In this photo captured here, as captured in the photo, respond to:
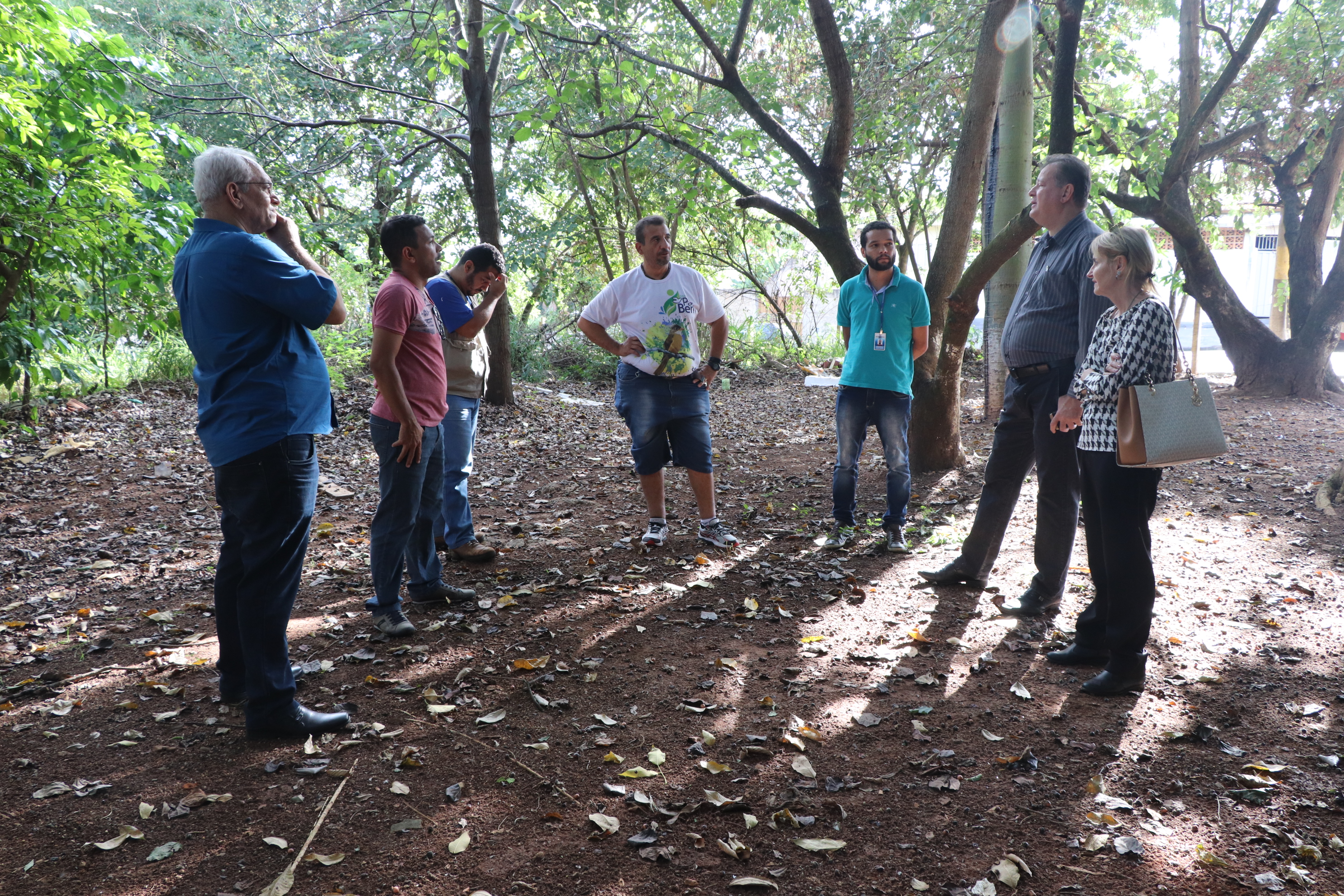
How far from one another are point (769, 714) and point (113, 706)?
9.25 ft

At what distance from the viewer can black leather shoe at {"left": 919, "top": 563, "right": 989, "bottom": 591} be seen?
497 centimetres

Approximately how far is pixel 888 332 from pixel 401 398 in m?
3.30

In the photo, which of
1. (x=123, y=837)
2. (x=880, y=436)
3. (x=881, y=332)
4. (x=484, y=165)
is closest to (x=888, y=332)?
(x=881, y=332)

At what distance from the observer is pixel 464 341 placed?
16.6 feet

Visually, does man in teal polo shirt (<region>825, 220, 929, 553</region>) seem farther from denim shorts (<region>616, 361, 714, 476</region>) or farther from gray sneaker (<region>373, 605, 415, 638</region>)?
gray sneaker (<region>373, 605, 415, 638</region>)

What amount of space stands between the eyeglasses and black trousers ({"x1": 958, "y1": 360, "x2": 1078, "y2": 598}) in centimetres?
360

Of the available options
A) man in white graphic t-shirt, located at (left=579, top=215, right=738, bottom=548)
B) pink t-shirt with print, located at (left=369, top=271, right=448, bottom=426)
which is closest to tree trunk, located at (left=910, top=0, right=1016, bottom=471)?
man in white graphic t-shirt, located at (left=579, top=215, right=738, bottom=548)

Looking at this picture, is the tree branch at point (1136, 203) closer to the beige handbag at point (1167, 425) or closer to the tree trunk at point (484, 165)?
the tree trunk at point (484, 165)

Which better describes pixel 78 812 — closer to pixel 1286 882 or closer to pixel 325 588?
pixel 325 588

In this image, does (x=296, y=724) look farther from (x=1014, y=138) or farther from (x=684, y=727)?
(x=1014, y=138)

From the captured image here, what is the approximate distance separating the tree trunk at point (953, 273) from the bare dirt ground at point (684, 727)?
139cm

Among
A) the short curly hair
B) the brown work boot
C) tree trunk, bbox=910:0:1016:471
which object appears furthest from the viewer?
tree trunk, bbox=910:0:1016:471

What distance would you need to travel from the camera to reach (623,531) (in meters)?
6.39

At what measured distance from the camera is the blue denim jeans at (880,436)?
5703 mm
